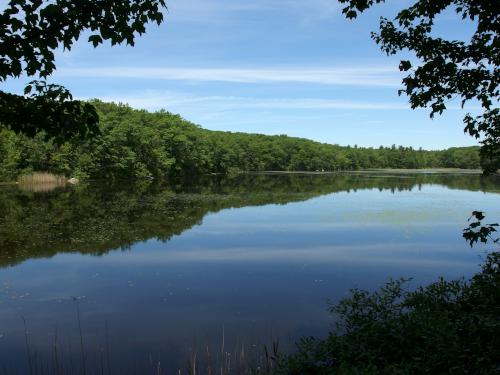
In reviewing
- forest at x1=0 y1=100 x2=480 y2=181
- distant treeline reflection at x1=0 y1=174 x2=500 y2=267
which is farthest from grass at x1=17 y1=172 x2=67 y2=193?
distant treeline reflection at x1=0 y1=174 x2=500 y2=267

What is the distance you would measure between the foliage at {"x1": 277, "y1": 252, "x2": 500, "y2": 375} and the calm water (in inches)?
107

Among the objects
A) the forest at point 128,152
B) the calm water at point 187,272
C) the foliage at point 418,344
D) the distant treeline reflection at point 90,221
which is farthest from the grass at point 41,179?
the foliage at point 418,344

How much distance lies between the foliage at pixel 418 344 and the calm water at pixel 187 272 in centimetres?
271

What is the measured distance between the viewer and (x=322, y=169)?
18375 cm

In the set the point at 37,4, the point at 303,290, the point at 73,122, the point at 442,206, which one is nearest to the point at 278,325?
the point at 303,290

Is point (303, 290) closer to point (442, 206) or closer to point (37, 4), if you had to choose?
point (37, 4)

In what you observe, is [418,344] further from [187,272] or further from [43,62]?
[187,272]

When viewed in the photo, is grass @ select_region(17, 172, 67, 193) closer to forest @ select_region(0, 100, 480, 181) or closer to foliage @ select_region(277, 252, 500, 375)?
forest @ select_region(0, 100, 480, 181)

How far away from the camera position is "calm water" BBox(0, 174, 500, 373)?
10.5 metres

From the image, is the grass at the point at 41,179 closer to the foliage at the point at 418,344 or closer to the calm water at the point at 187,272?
the calm water at the point at 187,272

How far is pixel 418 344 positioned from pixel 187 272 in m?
10.8

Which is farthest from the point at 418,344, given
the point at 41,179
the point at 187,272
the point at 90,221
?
the point at 41,179

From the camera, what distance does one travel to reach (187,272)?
54.5ft

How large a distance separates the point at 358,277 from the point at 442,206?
25.5 m
